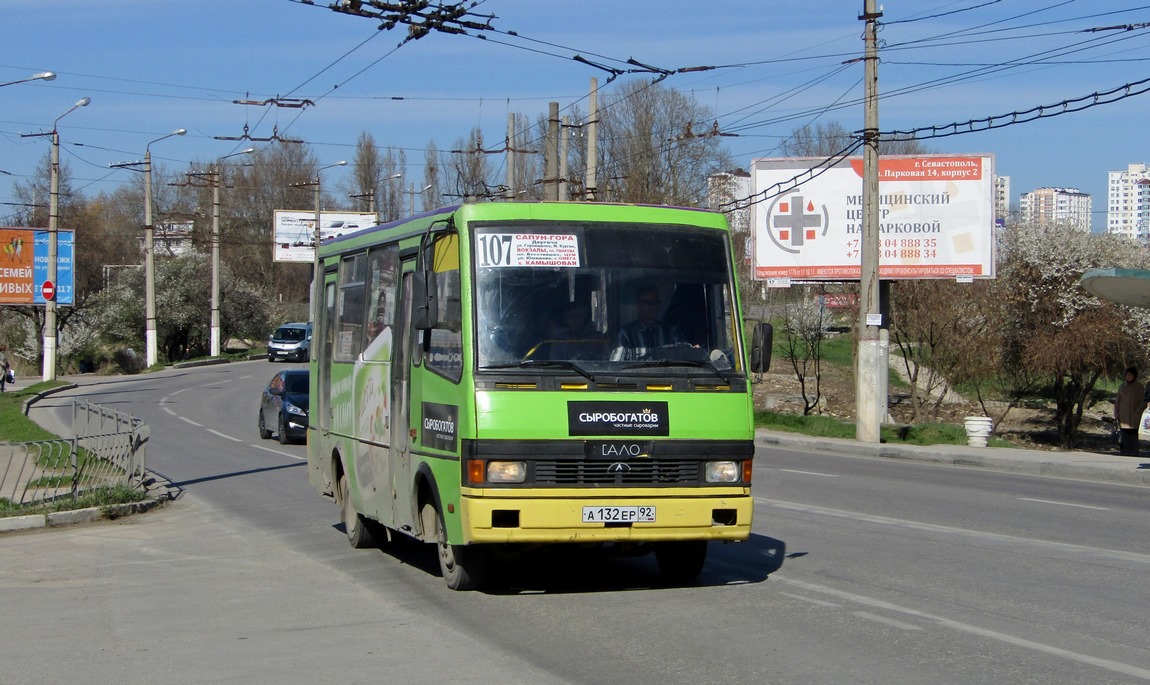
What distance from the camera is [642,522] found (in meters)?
8.58

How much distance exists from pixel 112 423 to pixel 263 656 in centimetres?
1170

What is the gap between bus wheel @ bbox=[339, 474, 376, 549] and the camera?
11.7m

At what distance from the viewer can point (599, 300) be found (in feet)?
29.1

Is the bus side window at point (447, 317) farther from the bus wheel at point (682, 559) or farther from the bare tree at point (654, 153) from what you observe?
the bare tree at point (654, 153)

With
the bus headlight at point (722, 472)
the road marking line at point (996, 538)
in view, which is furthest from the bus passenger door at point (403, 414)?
the road marking line at point (996, 538)

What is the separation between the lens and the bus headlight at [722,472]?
8.77 meters

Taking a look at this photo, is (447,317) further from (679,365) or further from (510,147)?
(510,147)

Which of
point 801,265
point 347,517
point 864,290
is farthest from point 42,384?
point 347,517

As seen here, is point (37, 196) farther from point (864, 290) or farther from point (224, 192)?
point (864, 290)

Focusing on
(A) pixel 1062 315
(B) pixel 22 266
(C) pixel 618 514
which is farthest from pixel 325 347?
(B) pixel 22 266

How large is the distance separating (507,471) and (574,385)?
2.41ft

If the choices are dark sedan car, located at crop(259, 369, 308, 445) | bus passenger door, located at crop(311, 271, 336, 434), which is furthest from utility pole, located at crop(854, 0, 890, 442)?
bus passenger door, located at crop(311, 271, 336, 434)

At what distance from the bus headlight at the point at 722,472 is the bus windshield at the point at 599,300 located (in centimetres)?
65

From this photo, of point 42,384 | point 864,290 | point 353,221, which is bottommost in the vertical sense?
point 42,384
